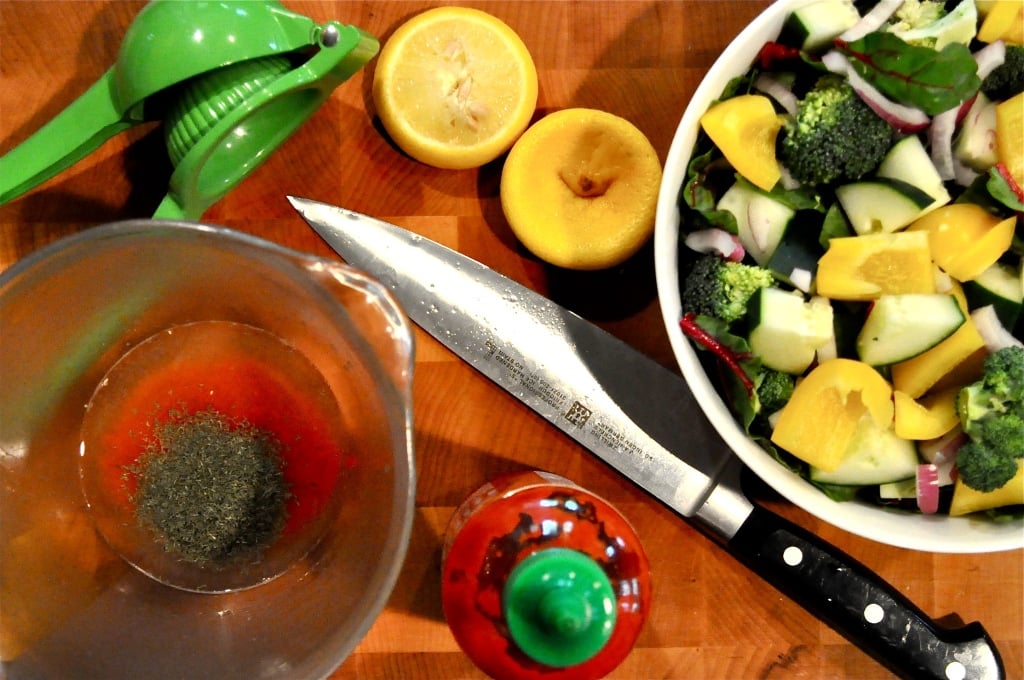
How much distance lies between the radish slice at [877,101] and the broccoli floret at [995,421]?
30cm

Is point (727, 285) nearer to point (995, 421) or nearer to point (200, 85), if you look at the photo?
point (995, 421)

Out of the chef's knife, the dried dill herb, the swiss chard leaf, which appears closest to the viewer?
the swiss chard leaf

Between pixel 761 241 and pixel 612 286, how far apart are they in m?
0.26

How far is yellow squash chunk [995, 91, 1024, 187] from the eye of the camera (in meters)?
0.94

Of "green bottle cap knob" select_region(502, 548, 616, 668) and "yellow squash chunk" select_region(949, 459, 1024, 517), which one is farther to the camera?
"yellow squash chunk" select_region(949, 459, 1024, 517)

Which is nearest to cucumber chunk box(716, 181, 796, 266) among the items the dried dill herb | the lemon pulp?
the lemon pulp

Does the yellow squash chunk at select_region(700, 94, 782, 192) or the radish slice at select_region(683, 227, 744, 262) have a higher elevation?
the yellow squash chunk at select_region(700, 94, 782, 192)

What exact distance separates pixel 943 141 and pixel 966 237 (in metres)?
0.13

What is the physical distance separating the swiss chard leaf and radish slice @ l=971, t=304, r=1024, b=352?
0.25 metres

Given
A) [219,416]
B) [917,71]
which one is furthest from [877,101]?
[219,416]

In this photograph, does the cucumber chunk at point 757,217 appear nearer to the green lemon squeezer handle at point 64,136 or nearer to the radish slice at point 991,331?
the radish slice at point 991,331

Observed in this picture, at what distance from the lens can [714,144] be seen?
1014 millimetres

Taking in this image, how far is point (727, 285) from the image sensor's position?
974mm

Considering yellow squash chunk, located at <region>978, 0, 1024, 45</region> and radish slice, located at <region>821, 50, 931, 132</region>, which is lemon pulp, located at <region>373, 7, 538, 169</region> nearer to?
radish slice, located at <region>821, 50, 931, 132</region>
